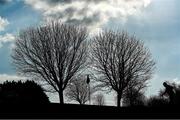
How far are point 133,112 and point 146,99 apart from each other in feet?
247

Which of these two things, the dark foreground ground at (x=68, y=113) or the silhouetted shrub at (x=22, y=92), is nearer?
the dark foreground ground at (x=68, y=113)

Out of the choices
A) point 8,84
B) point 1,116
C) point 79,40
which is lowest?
point 1,116

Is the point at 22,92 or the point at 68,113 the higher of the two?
the point at 22,92

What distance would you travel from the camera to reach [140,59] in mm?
48250

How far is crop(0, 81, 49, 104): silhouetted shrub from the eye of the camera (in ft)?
88.0

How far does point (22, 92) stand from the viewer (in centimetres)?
2845

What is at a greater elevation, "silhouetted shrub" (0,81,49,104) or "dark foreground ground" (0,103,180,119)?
"silhouetted shrub" (0,81,49,104)

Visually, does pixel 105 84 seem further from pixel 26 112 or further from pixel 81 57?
pixel 26 112

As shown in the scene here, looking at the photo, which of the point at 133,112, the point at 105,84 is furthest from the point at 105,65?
the point at 133,112

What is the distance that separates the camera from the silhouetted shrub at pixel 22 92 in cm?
2683

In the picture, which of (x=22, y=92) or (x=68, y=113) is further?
(x=22, y=92)

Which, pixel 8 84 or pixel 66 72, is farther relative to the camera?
pixel 66 72

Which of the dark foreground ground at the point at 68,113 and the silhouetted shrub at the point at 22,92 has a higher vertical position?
the silhouetted shrub at the point at 22,92

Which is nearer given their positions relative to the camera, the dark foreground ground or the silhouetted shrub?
the dark foreground ground
